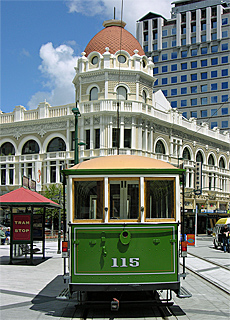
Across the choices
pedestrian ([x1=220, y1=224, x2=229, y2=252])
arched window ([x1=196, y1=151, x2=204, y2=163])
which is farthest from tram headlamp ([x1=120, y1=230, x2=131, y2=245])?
arched window ([x1=196, y1=151, x2=204, y2=163])

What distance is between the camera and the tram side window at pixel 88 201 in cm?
840

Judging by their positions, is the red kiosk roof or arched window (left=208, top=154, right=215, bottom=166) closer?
the red kiosk roof

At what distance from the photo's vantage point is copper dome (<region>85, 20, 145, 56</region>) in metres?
48.5

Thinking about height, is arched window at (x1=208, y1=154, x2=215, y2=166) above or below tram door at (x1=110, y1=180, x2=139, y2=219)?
above

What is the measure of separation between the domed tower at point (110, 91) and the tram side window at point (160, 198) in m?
35.4

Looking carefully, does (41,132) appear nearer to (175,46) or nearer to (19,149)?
(19,149)

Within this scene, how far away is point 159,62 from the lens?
86.0 metres

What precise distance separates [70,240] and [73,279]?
2.37ft

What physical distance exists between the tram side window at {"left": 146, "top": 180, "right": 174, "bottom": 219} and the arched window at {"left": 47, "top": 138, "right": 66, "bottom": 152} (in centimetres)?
Result: 4004

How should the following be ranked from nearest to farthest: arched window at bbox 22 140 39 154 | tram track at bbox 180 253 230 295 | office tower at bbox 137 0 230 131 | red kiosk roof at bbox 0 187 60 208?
tram track at bbox 180 253 230 295 → red kiosk roof at bbox 0 187 60 208 → arched window at bbox 22 140 39 154 → office tower at bbox 137 0 230 131

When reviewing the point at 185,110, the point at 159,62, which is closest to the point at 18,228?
the point at 185,110

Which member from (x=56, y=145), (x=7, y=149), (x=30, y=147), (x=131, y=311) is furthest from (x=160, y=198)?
(x=7, y=149)

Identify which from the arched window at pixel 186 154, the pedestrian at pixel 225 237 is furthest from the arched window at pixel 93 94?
the pedestrian at pixel 225 237

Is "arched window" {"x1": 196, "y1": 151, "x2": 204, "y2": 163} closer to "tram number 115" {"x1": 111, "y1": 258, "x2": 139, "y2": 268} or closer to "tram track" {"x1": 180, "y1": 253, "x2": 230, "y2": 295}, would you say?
"tram track" {"x1": 180, "y1": 253, "x2": 230, "y2": 295}
